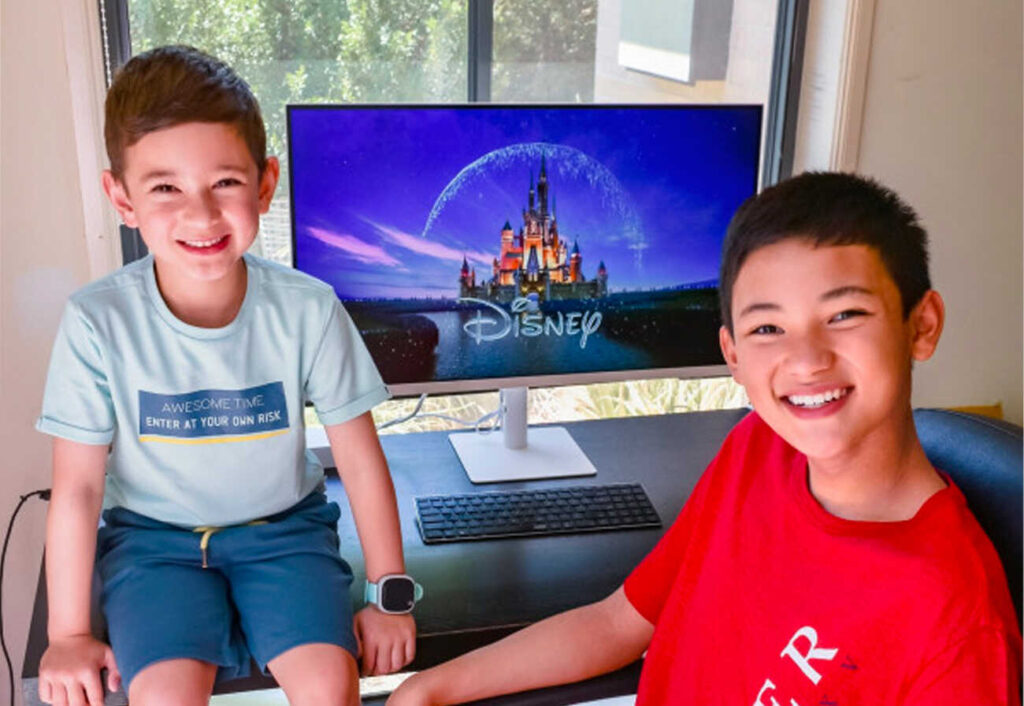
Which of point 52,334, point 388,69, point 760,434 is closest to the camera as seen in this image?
point 760,434

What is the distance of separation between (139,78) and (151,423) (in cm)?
42

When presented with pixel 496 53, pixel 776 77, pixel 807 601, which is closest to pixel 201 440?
pixel 807 601

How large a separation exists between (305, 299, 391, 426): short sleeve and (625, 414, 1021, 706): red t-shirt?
432 mm

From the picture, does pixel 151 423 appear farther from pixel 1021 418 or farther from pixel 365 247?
pixel 1021 418

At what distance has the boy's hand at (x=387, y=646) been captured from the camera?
1.37 metres

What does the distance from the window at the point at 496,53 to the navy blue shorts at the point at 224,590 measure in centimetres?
73

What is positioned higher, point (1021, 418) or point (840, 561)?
point (840, 561)

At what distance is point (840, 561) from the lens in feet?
3.54

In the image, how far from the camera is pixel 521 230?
68.7 inches

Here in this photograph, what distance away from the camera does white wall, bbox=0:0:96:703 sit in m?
1.80

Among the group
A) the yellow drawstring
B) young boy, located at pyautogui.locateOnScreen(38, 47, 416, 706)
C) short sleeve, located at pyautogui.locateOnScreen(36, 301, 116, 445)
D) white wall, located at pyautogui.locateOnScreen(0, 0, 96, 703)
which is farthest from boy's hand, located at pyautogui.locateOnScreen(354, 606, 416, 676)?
white wall, located at pyautogui.locateOnScreen(0, 0, 96, 703)

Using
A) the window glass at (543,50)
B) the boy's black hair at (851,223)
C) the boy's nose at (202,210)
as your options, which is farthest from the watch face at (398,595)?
the window glass at (543,50)

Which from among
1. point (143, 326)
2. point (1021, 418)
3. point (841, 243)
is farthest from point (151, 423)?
point (1021, 418)

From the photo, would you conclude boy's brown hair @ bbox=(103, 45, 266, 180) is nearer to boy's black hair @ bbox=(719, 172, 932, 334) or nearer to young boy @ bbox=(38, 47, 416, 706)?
young boy @ bbox=(38, 47, 416, 706)
